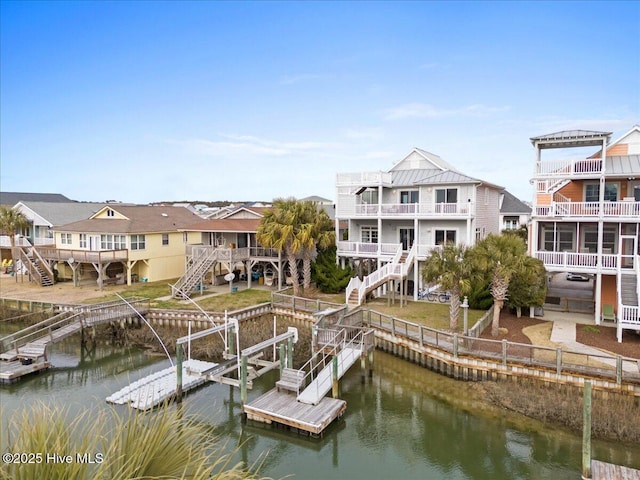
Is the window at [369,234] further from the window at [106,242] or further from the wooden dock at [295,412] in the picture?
the window at [106,242]

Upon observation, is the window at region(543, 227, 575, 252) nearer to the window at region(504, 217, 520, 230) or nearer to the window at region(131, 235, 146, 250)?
the window at region(131, 235, 146, 250)

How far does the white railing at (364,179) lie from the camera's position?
3086 cm

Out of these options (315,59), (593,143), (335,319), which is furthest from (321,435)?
(315,59)

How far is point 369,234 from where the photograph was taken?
33188mm

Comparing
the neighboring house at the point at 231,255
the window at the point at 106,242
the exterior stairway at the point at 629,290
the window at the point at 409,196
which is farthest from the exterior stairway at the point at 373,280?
the window at the point at 106,242

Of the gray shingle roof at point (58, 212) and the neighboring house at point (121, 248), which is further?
the gray shingle roof at point (58, 212)

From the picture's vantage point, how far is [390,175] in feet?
105

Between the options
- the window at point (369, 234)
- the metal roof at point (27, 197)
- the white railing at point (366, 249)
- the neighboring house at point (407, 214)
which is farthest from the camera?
the metal roof at point (27, 197)

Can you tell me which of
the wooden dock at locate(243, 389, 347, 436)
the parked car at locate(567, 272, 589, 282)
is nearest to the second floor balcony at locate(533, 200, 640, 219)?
the parked car at locate(567, 272, 589, 282)

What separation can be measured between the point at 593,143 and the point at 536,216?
15.3 feet

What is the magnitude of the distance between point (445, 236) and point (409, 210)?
2883 millimetres

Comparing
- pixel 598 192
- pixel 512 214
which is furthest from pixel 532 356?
pixel 512 214

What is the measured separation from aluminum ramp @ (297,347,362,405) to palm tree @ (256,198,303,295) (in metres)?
11.3

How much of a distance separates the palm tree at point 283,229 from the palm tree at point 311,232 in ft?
1.31
